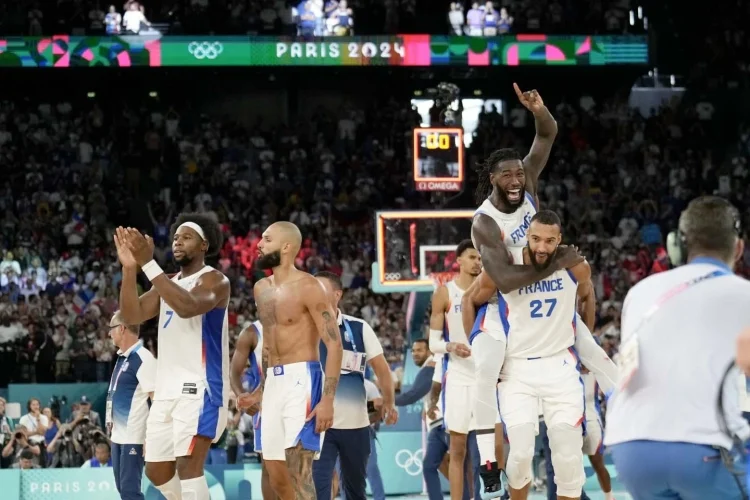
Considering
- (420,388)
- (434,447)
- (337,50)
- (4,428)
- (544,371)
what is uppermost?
(337,50)

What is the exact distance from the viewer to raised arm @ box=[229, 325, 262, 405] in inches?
380

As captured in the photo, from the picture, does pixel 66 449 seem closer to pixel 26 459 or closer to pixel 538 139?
pixel 26 459

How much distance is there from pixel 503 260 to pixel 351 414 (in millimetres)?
2078

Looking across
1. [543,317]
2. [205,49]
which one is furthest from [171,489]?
[205,49]

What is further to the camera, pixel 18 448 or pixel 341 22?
pixel 341 22

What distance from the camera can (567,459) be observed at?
7.55 meters

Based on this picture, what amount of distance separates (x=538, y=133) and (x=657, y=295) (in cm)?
418

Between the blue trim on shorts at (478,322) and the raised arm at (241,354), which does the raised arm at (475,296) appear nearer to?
the blue trim on shorts at (478,322)

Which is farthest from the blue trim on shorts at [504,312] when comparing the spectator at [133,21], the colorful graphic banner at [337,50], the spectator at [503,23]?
the spectator at [133,21]

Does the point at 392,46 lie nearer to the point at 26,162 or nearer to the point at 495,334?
Result: the point at 26,162

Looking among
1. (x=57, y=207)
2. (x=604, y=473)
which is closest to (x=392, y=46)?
(x=57, y=207)

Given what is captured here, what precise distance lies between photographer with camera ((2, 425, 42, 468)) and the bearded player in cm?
766

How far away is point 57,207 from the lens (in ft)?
82.4

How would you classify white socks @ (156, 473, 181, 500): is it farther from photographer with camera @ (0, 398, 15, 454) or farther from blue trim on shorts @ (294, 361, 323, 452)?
photographer with camera @ (0, 398, 15, 454)
